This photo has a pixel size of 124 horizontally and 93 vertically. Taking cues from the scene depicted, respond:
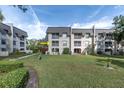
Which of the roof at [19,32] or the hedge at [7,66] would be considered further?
the roof at [19,32]

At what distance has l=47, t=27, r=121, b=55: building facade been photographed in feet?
145

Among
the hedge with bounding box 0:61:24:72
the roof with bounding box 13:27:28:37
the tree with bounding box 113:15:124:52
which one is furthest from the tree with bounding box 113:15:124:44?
the hedge with bounding box 0:61:24:72

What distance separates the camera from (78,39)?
1784 inches

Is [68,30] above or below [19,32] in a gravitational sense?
above

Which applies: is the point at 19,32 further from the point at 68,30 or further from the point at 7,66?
the point at 68,30

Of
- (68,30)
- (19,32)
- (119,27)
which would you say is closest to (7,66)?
(19,32)

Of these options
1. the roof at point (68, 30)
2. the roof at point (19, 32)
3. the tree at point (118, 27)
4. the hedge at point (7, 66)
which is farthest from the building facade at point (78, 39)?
the hedge at point (7, 66)

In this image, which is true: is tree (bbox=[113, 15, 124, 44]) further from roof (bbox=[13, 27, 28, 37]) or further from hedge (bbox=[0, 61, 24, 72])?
hedge (bbox=[0, 61, 24, 72])

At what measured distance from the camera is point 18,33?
812 inches

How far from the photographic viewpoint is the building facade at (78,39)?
4416 cm

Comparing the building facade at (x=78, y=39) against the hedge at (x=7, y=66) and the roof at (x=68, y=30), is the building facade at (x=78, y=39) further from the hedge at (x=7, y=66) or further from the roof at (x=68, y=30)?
the hedge at (x=7, y=66)
